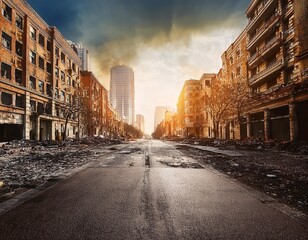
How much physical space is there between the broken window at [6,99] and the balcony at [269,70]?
29383 mm

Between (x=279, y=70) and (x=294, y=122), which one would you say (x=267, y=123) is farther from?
(x=279, y=70)

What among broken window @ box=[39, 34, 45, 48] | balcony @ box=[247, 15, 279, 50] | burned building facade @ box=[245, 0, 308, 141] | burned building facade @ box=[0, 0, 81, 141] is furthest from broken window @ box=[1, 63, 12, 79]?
balcony @ box=[247, 15, 279, 50]

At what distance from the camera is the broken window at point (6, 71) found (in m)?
23.5

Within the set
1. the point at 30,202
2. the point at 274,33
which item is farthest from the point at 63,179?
the point at 274,33

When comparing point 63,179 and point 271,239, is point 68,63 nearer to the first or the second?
point 63,179

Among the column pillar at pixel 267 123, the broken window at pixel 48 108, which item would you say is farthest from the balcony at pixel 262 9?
the broken window at pixel 48 108

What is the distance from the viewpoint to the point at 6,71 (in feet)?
79.8

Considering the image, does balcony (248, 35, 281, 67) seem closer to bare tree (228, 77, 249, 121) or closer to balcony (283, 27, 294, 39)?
balcony (283, 27, 294, 39)

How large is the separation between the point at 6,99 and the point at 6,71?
3255 mm

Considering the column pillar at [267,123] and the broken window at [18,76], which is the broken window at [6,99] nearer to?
the broken window at [18,76]

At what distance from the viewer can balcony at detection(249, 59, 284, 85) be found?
21.9 meters

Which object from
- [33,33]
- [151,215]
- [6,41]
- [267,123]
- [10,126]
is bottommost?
[151,215]

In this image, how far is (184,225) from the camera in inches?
113

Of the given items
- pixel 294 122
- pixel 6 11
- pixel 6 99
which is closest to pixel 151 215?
pixel 294 122
